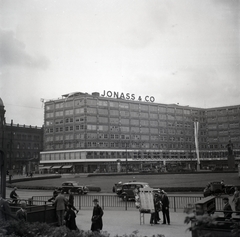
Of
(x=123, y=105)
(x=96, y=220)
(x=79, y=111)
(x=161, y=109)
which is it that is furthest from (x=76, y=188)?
(x=161, y=109)

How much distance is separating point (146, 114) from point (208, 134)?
21684 millimetres

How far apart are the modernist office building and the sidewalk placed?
71.3m

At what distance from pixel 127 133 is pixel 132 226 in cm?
7935

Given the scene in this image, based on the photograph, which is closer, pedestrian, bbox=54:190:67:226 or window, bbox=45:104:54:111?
pedestrian, bbox=54:190:67:226

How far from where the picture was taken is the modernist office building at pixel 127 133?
90500 millimetres

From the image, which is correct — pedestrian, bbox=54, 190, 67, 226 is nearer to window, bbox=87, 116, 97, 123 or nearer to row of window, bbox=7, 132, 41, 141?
window, bbox=87, 116, 97, 123

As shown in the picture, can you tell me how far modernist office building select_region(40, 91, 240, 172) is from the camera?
297 feet

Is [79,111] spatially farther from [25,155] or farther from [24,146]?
[25,155]

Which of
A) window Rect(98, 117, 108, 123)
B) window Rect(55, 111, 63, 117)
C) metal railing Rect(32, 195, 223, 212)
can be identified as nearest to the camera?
metal railing Rect(32, 195, 223, 212)

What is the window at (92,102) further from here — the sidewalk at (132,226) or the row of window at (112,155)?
the sidewalk at (132,226)

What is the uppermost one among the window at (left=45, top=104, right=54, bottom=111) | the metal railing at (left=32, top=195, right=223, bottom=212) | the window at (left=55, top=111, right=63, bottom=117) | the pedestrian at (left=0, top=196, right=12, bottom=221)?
the window at (left=45, top=104, right=54, bottom=111)

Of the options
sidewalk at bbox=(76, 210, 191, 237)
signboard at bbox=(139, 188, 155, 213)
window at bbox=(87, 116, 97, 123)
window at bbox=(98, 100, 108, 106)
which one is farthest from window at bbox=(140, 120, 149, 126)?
signboard at bbox=(139, 188, 155, 213)

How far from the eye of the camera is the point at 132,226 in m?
13.9

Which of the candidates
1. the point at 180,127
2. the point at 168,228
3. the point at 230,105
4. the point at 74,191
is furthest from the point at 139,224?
the point at 230,105
